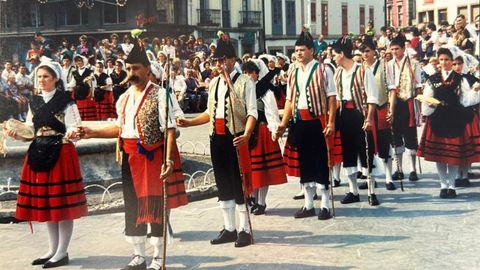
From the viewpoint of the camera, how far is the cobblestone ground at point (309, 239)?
6.82 meters

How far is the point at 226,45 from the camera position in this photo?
7707 mm

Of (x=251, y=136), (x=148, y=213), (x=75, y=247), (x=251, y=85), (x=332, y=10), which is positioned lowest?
(x=75, y=247)

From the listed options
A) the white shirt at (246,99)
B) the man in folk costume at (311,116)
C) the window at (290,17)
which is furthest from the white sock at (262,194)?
the window at (290,17)

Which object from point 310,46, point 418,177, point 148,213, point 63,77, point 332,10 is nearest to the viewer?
point 148,213

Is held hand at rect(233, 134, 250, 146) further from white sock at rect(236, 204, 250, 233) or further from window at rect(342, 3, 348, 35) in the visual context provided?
window at rect(342, 3, 348, 35)

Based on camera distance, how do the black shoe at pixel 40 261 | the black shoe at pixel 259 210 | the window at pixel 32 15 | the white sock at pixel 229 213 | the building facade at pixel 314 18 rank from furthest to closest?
the building facade at pixel 314 18
the window at pixel 32 15
the black shoe at pixel 259 210
the white sock at pixel 229 213
the black shoe at pixel 40 261

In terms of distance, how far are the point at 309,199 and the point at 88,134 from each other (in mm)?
3131

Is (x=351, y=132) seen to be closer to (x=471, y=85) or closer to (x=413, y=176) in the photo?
(x=471, y=85)

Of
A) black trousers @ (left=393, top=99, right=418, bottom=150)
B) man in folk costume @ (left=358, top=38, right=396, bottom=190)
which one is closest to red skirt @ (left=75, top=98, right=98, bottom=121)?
black trousers @ (left=393, top=99, right=418, bottom=150)

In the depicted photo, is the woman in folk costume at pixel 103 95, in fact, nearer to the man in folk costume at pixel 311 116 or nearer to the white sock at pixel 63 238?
the man in folk costume at pixel 311 116

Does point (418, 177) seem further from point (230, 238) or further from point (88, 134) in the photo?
point (88, 134)

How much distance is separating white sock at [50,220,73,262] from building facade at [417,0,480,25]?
178ft

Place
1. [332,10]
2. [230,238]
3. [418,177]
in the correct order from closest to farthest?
[230,238] → [418,177] → [332,10]

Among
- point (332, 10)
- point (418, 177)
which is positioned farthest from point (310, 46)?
point (332, 10)
